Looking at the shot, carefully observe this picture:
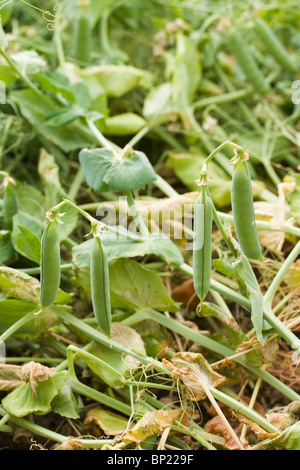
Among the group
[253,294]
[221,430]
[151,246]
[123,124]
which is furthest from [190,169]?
[221,430]

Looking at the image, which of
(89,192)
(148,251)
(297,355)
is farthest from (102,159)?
(297,355)

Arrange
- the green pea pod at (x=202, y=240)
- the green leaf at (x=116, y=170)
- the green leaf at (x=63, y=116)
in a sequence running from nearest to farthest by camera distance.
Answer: the green pea pod at (x=202, y=240)
the green leaf at (x=116, y=170)
the green leaf at (x=63, y=116)

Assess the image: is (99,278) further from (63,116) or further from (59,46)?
(59,46)

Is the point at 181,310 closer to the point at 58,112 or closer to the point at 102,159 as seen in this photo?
the point at 102,159

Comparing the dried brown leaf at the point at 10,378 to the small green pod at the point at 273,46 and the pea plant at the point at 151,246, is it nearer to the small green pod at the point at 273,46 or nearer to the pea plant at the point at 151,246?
the pea plant at the point at 151,246

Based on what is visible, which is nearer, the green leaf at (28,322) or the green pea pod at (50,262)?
the green pea pod at (50,262)

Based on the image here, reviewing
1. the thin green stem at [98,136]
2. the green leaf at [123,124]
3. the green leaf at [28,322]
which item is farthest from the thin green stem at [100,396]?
the green leaf at [123,124]

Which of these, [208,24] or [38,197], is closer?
[38,197]

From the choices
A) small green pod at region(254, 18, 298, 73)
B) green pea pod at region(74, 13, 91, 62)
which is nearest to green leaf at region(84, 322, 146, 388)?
green pea pod at region(74, 13, 91, 62)
